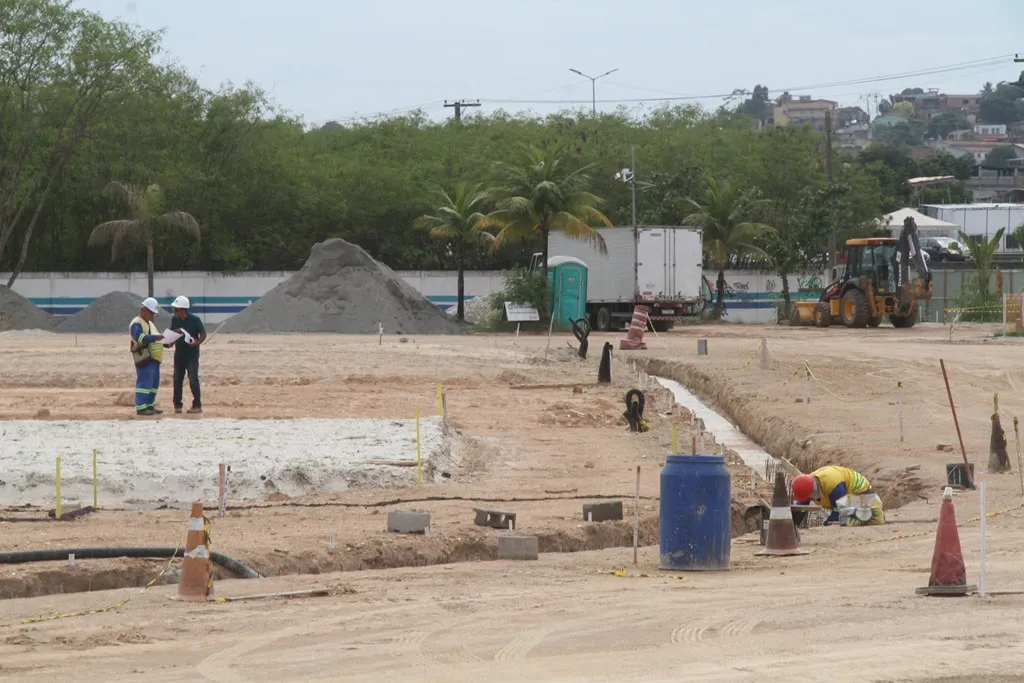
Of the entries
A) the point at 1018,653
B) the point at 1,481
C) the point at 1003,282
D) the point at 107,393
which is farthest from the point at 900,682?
the point at 1003,282

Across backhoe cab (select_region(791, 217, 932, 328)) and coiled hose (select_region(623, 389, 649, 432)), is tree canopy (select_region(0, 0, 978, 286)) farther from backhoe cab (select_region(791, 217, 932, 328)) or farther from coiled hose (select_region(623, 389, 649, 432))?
coiled hose (select_region(623, 389, 649, 432))

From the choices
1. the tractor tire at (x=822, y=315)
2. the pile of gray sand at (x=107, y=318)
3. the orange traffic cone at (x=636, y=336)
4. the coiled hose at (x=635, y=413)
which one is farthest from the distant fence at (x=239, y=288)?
the coiled hose at (x=635, y=413)

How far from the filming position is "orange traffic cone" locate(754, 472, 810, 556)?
472 inches

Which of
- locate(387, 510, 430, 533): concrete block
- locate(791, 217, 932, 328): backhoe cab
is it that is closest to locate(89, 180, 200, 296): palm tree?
locate(791, 217, 932, 328): backhoe cab

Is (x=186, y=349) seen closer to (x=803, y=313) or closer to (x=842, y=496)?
(x=842, y=496)

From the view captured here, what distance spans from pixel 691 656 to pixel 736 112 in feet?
292

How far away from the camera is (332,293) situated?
48.8 meters

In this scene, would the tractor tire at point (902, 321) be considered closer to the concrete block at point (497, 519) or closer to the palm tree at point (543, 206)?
the palm tree at point (543, 206)

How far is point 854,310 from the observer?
154 feet

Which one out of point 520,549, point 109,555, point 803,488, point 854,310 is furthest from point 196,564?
point 854,310

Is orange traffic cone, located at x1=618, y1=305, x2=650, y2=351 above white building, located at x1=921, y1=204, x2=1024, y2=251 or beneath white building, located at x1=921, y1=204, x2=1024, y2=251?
beneath

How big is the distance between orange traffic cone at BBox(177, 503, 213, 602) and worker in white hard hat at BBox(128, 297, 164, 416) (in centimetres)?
1067

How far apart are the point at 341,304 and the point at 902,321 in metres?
17.5

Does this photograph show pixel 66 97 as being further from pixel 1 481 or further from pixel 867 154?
pixel 867 154
